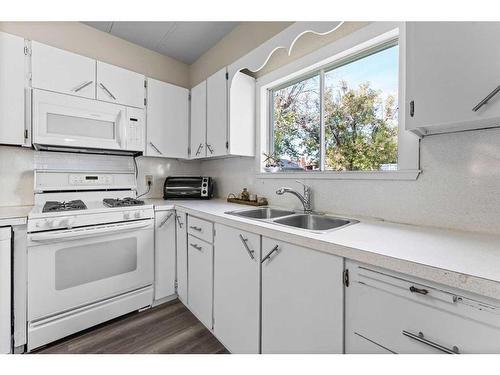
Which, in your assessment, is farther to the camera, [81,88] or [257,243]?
[81,88]

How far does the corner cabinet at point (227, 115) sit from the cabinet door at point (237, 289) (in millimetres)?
859

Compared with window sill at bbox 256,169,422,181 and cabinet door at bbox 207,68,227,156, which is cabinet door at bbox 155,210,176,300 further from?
window sill at bbox 256,169,422,181

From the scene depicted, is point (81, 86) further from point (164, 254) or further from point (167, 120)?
point (164, 254)

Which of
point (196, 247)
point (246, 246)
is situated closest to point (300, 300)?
point (246, 246)

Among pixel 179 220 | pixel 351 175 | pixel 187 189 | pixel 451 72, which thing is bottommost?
pixel 179 220

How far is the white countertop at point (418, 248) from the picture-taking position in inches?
24.3

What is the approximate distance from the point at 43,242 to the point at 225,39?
2305 millimetres

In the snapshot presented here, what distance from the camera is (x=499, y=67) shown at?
2.43ft

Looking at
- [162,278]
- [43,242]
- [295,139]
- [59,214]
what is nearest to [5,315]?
[43,242]

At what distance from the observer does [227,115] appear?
6.70ft

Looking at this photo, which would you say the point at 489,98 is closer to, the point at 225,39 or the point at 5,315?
the point at 225,39

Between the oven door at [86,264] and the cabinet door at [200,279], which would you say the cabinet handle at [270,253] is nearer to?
the cabinet door at [200,279]

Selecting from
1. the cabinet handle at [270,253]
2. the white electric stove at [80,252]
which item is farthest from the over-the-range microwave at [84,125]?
the cabinet handle at [270,253]

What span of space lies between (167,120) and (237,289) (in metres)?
1.85
